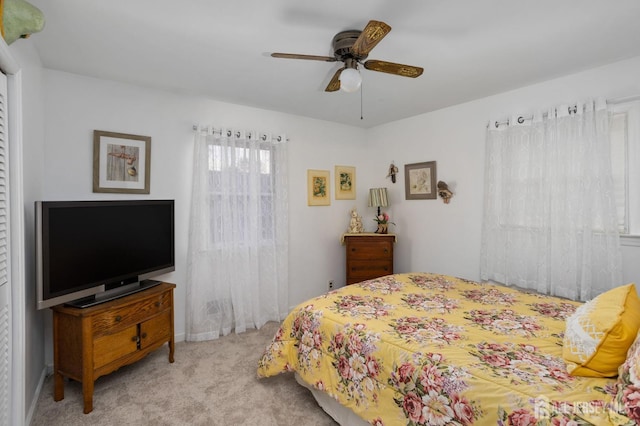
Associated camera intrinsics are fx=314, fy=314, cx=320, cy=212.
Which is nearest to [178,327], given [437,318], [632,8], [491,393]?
[437,318]

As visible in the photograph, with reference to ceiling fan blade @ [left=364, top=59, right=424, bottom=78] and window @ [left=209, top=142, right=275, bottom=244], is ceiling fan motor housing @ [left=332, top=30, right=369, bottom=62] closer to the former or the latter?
ceiling fan blade @ [left=364, top=59, right=424, bottom=78]

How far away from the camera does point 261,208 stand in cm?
355

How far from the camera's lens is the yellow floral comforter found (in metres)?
1.17

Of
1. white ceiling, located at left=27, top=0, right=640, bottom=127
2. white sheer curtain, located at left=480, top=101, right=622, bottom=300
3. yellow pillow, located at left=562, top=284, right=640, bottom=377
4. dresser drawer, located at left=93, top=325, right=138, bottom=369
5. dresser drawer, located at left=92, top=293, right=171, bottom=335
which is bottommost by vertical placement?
dresser drawer, located at left=93, top=325, right=138, bottom=369

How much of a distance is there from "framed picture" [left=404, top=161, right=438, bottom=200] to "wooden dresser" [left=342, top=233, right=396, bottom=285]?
0.61 metres

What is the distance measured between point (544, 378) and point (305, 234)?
9.75 ft

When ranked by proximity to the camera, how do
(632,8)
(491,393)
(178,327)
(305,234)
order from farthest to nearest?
(305,234) → (178,327) → (632,8) → (491,393)

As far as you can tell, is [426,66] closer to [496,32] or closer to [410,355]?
[496,32]

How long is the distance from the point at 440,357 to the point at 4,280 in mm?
1856

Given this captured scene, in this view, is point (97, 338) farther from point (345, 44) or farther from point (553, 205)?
point (553, 205)

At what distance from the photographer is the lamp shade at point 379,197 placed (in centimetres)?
411

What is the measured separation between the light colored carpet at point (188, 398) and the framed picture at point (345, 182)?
234 centimetres

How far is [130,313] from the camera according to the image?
7.61 ft

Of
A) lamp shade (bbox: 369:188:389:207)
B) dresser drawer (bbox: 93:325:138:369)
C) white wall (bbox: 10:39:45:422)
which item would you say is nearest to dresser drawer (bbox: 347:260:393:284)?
lamp shade (bbox: 369:188:389:207)
